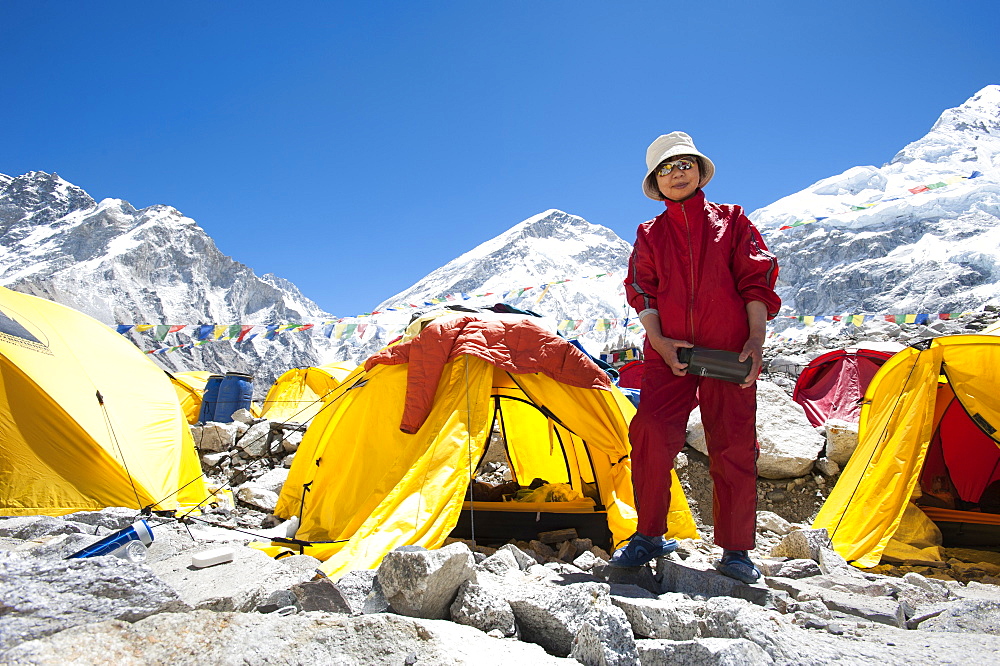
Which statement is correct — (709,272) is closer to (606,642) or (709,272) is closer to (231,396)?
(606,642)

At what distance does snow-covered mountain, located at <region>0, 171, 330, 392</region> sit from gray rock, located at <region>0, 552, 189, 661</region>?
212 feet

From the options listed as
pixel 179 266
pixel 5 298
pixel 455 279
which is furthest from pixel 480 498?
pixel 455 279

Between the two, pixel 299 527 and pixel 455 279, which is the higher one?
pixel 455 279

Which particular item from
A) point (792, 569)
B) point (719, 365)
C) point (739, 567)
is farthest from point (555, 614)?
point (792, 569)

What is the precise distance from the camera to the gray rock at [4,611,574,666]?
138cm

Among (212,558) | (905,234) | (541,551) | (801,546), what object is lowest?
(541,551)

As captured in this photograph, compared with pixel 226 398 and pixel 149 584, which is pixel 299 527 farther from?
pixel 226 398

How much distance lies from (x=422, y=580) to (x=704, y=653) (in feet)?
3.15

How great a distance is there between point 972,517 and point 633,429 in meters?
4.50

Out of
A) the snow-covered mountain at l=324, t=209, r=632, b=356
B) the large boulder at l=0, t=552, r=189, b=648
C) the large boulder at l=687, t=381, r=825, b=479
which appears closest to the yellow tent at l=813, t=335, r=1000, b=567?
the large boulder at l=687, t=381, r=825, b=479

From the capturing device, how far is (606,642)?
1731 mm

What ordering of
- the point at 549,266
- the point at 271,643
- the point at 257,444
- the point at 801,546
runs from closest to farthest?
1. the point at 271,643
2. the point at 801,546
3. the point at 257,444
4. the point at 549,266

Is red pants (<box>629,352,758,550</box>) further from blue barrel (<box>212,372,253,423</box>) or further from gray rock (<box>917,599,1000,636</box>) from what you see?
blue barrel (<box>212,372,253,423</box>)

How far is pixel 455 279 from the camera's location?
11000 centimetres
